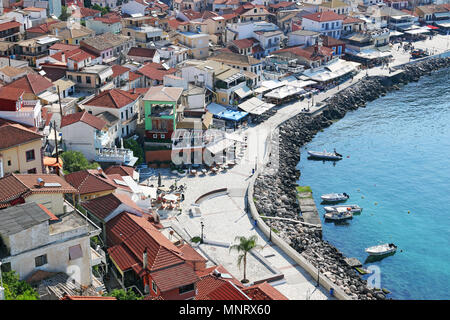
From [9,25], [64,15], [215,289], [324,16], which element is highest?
[9,25]

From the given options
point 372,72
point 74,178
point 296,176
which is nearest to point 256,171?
point 296,176

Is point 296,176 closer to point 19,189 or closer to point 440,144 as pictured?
point 440,144

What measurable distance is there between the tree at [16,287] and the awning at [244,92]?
4535cm

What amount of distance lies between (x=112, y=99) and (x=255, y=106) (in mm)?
18899

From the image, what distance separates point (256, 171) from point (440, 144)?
27.9 metres

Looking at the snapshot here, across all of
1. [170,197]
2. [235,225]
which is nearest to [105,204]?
[170,197]

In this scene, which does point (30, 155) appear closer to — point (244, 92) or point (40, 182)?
point (40, 182)

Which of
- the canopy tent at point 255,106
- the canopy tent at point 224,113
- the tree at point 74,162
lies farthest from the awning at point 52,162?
the canopy tent at point 255,106

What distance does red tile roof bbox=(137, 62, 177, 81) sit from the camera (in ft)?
210

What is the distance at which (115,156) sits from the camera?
1885 inches

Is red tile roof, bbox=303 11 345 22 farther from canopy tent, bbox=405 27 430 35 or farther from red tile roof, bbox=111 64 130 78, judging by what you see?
red tile roof, bbox=111 64 130 78

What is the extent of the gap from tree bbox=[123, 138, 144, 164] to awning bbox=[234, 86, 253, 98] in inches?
710

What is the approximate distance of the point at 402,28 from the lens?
105 m

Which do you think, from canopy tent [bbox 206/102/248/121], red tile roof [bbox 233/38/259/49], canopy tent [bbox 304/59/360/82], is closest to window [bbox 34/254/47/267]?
canopy tent [bbox 206/102/248/121]
